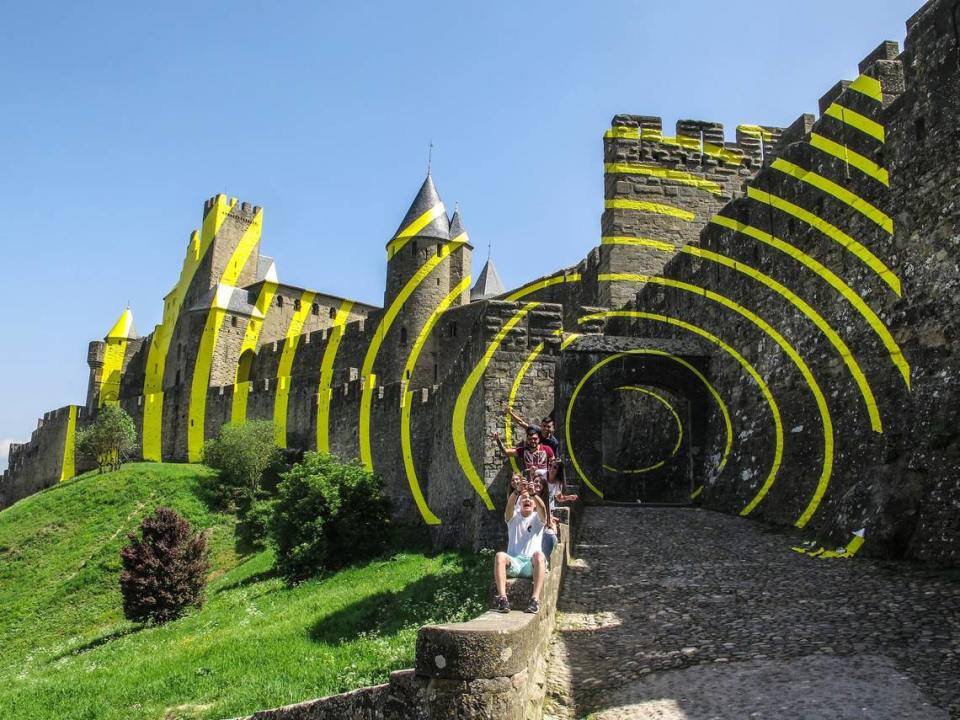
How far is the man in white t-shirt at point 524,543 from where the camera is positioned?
19.6ft

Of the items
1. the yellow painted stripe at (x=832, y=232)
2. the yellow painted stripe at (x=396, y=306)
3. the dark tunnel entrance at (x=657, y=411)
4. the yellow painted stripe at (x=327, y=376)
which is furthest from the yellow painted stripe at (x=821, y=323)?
the yellow painted stripe at (x=396, y=306)

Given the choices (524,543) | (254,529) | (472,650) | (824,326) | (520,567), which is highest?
(824,326)

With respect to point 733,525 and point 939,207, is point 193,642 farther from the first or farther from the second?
point 939,207

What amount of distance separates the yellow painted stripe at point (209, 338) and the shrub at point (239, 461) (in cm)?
424

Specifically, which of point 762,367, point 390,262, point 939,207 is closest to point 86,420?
point 390,262

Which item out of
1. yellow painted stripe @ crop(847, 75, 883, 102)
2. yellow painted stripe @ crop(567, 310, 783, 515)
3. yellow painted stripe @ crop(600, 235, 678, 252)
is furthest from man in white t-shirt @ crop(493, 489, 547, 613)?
yellow painted stripe @ crop(600, 235, 678, 252)

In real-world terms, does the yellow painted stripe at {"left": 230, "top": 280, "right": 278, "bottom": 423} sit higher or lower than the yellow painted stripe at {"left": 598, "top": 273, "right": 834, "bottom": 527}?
higher

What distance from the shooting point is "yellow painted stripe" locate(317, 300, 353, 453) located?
32594 mm

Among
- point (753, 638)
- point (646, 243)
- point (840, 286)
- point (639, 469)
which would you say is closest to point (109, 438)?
point (646, 243)

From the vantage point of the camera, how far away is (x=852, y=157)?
10180 millimetres

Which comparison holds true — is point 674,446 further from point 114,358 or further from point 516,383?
point 114,358

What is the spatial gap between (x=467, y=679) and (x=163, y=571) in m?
13.3

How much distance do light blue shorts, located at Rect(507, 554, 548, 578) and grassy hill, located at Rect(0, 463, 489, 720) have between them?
172 cm

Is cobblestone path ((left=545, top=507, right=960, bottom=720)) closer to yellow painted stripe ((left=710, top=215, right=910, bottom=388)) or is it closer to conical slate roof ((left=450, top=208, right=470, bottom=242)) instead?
yellow painted stripe ((left=710, top=215, right=910, bottom=388))
